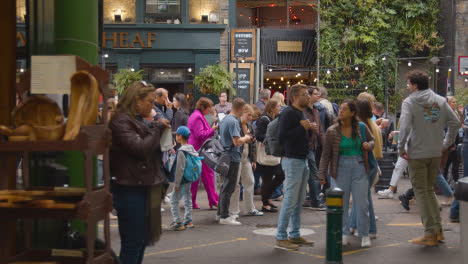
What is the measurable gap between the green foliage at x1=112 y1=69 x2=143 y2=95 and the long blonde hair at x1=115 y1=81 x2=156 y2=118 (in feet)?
52.6

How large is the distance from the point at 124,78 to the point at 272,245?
1460cm

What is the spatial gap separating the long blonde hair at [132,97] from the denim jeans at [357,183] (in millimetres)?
3208

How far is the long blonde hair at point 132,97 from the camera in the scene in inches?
201

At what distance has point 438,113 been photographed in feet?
24.7

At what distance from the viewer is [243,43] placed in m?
23.4

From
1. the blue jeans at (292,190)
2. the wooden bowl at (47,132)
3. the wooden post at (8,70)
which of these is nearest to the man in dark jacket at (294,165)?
the blue jeans at (292,190)

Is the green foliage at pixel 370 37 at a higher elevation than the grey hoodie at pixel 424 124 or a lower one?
higher

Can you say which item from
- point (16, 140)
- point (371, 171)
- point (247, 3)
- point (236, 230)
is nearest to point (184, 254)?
point (236, 230)

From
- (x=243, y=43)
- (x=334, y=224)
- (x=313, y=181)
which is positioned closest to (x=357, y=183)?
(x=334, y=224)

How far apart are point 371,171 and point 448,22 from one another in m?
18.3

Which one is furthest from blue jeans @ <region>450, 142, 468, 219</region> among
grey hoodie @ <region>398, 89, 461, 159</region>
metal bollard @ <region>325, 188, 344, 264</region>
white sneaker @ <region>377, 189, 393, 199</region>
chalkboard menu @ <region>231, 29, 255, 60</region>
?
chalkboard menu @ <region>231, 29, 255, 60</region>

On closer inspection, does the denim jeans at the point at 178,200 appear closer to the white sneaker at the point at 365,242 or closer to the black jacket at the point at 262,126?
the black jacket at the point at 262,126

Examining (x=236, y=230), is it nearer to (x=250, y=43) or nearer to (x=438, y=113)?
(x=438, y=113)

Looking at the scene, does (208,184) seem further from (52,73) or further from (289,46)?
(289,46)
